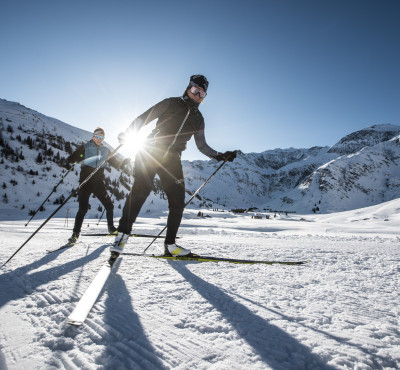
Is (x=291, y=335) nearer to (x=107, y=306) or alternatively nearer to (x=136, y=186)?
(x=107, y=306)

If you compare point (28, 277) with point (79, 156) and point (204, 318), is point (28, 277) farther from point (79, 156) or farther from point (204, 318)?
point (79, 156)

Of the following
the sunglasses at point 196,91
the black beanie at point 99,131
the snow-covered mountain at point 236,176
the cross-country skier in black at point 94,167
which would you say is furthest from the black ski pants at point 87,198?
the snow-covered mountain at point 236,176

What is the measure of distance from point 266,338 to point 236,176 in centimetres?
17879

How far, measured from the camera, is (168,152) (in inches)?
111

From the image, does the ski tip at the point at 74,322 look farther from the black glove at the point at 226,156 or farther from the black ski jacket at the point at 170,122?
the black glove at the point at 226,156

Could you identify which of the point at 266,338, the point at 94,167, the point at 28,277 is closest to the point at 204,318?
the point at 266,338

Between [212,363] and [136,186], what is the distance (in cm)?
225

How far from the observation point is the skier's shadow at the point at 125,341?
2.56 ft

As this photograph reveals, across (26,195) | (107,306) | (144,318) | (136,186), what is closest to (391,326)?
(144,318)

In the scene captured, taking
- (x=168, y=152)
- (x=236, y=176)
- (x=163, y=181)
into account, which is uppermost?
(x=236, y=176)

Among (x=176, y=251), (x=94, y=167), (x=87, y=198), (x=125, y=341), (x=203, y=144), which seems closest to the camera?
(x=125, y=341)

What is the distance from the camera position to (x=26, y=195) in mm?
14625

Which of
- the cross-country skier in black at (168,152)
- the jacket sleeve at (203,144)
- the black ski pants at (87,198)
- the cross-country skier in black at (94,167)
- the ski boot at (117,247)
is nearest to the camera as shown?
the ski boot at (117,247)

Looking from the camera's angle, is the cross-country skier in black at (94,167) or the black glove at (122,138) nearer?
the black glove at (122,138)
